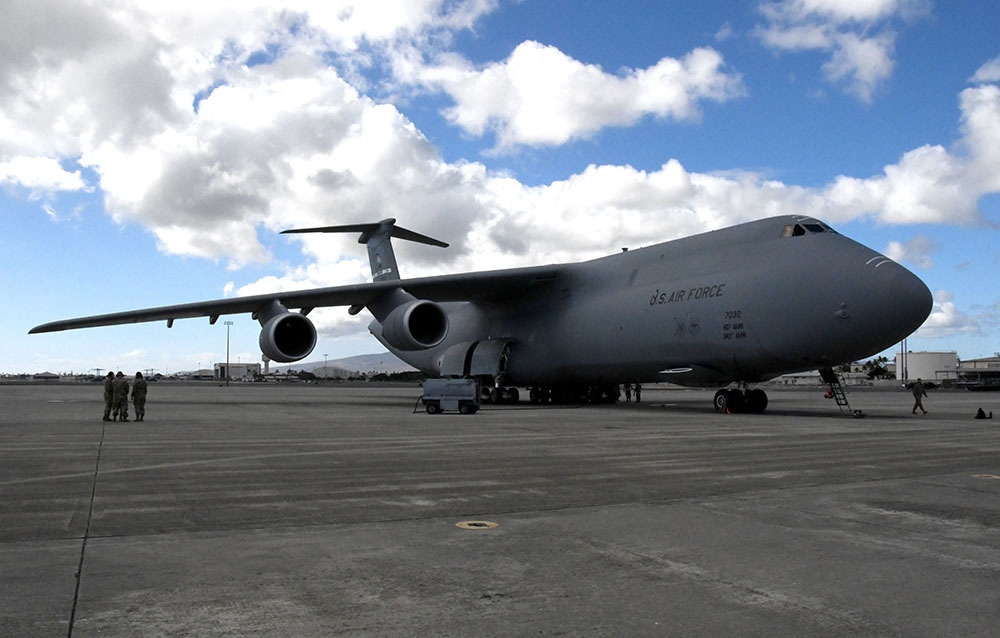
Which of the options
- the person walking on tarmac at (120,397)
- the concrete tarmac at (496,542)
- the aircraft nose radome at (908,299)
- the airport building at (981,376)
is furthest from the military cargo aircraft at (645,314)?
the airport building at (981,376)

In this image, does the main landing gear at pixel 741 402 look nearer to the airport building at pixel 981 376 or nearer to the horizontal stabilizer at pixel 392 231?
the horizontal stabilizer at pixel 392 231

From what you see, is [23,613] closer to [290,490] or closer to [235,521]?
[235,521]

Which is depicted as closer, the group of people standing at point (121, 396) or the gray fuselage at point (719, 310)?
the group of people standing at point (121, 396)

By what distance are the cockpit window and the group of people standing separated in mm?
14231

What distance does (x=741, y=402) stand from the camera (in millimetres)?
20781

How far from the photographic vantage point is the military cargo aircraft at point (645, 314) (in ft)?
57.0

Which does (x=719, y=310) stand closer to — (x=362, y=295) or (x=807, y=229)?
(x=807, y=229)

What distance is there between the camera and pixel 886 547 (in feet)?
16.1

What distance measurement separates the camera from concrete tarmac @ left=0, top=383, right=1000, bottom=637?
11.6 feet

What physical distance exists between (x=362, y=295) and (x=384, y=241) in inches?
263

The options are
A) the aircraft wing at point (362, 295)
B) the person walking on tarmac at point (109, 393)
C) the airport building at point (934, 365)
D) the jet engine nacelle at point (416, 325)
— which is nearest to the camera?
the person walking on tarmac at point (109, 393)

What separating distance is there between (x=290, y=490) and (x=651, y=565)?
364cm

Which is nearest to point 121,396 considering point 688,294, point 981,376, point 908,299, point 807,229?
point 688,294

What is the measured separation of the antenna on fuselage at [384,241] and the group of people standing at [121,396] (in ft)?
48.2
